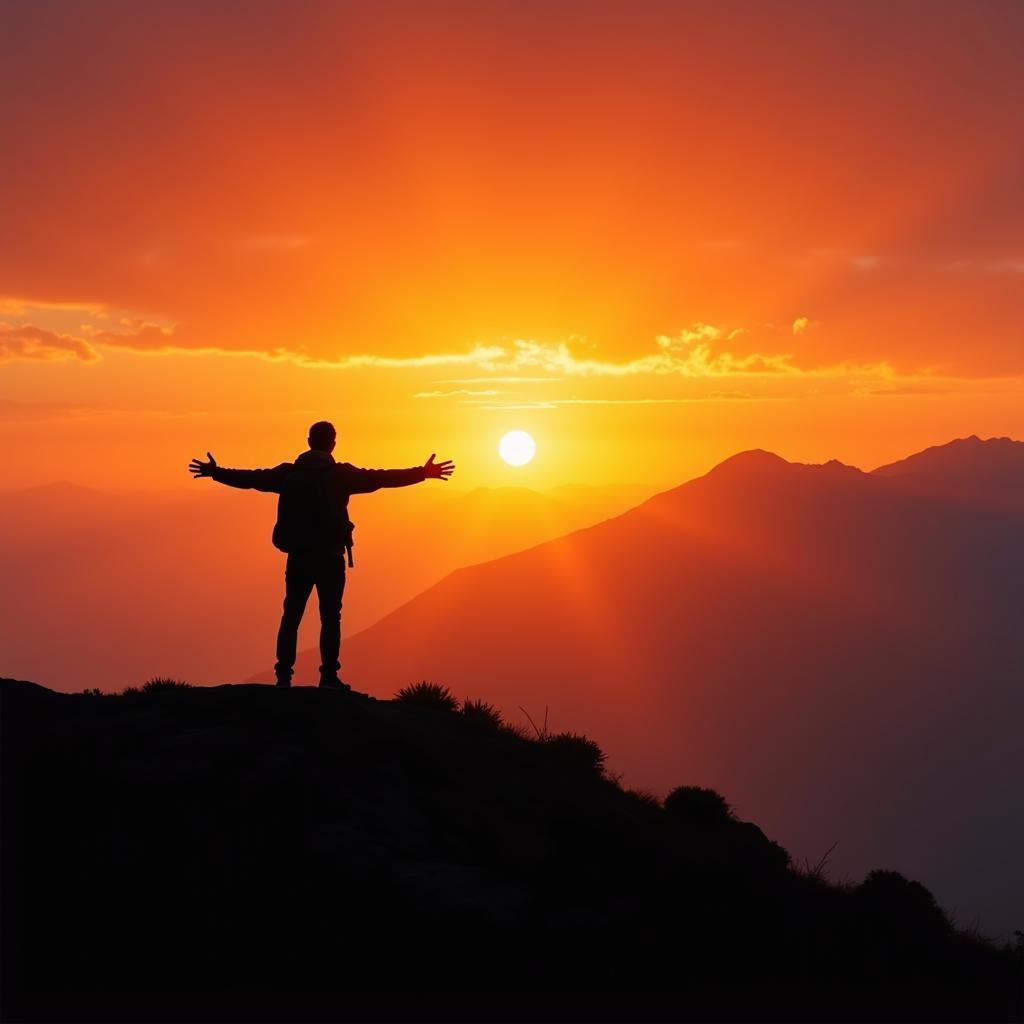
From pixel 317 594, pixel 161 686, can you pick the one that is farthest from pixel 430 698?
pixel 161 686

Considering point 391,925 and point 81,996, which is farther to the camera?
point 391,925

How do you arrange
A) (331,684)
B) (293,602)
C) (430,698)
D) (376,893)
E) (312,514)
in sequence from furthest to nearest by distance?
(430,698) → (293,602) → (312,514) → (331,684) → (376,893)

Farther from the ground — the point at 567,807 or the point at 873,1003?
the point at 567,807

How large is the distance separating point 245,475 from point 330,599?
2.70 metres

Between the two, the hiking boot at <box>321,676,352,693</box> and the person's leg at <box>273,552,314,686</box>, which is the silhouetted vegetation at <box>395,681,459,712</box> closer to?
the hiking boot at <box>321,676,352,693</box>

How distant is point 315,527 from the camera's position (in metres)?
16.9

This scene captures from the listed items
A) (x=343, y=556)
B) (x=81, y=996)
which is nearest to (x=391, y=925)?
(x=81, y=996)

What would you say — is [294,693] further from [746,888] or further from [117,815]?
[746,888]

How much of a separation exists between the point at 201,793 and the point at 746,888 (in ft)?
25.6

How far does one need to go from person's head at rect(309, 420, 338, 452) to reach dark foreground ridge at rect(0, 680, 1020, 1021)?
432 centimetres

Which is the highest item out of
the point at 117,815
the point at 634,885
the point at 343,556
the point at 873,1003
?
the point at 343,556

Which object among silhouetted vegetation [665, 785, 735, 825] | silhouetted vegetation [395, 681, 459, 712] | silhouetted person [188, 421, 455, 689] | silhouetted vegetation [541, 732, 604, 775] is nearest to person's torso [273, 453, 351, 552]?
silhouetted person [188, 421, 455, 689]

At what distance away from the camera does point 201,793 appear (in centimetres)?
1263

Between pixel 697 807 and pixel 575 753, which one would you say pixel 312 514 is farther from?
pixel 697 807
